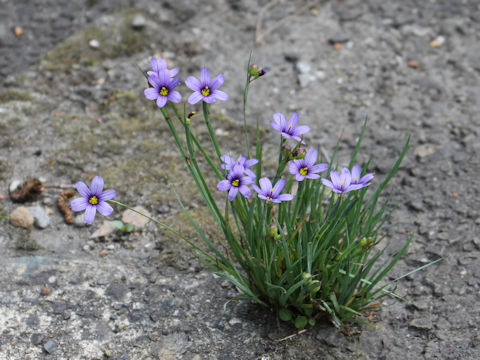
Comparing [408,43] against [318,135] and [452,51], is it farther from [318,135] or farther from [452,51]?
[318,135]

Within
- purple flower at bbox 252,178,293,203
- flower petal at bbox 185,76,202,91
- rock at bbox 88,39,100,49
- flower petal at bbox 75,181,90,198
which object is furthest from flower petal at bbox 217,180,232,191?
rock at bbox 88,39,100,49

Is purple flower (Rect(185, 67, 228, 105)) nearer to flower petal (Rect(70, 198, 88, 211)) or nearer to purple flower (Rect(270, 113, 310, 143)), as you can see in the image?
purple flower (Rect(270, 113, 310, 143))

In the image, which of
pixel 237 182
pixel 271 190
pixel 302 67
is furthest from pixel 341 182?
pixel 302 67

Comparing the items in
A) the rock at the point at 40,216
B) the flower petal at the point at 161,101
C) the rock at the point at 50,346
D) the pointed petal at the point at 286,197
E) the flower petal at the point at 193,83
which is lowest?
the rock at the point at 50,346

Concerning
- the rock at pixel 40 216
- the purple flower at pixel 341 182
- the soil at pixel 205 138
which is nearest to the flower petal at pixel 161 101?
the purple flower at pixel 341 182

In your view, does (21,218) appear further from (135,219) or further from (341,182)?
(341,182)

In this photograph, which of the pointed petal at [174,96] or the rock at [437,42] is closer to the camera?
the pointed petal at [174,96]

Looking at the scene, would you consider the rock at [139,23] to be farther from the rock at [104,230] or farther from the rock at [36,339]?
the rock at [36,339]

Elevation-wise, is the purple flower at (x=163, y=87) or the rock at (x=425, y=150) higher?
the purple flower at (x=163, y=87)
